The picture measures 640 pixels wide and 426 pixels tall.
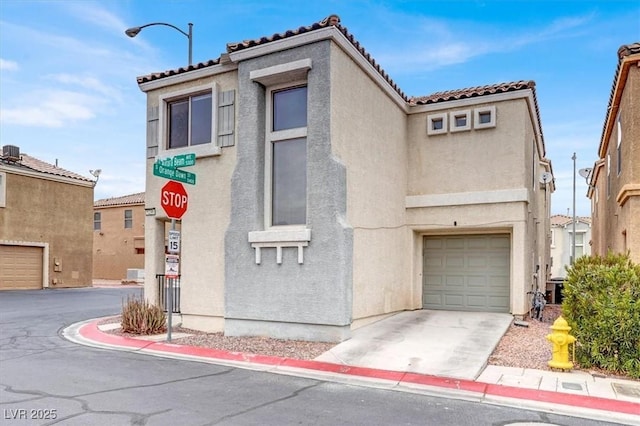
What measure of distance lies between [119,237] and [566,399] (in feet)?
117

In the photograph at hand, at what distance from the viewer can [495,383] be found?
24.0 feet

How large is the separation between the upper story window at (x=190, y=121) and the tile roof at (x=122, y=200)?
82.0ft

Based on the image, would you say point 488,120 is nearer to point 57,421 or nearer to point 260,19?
point 260,19

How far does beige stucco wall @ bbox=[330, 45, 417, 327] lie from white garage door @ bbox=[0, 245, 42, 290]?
2077 centimetres

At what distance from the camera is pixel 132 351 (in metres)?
9.84

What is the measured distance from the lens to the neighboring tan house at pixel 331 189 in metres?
10.2

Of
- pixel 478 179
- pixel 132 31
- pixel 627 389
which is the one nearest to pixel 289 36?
pixel 478 179

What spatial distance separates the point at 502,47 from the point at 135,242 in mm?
28847

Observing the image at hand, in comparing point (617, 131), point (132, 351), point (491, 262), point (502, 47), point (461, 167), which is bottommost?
point (132, 351)

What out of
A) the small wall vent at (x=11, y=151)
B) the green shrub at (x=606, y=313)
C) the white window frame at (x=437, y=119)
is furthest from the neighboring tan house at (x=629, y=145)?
the small wall vent at (x=11, y=151)

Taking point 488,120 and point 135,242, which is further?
point 135,242

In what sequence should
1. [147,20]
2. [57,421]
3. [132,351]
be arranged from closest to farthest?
1. [57,421]
2. [132,351]
3. [147,20]

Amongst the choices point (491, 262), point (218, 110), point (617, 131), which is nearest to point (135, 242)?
point (218, 110)

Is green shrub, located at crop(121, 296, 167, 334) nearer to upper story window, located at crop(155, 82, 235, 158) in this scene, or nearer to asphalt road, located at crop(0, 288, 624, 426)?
asphalt road, located at crop(0, 288, 624, 426)
